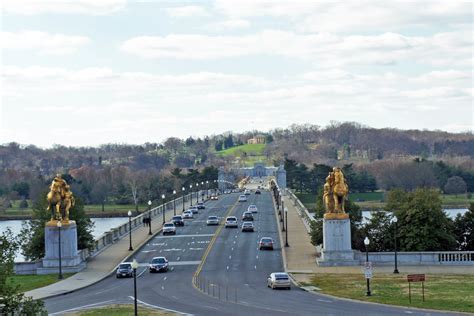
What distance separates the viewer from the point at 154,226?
88.7 metres

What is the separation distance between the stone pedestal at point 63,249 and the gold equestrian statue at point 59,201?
622 millimetres

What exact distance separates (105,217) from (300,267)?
398 feet

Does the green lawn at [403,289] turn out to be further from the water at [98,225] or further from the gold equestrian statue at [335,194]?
the water at [98,225]

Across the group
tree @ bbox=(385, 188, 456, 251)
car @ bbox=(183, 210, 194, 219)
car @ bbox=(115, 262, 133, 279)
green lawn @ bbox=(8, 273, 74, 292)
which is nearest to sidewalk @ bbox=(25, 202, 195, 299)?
green lawn @ bbox=(8, 273, 74, 292)

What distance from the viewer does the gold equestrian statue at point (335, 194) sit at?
185ft

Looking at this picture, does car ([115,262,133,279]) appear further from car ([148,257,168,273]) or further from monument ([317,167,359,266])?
monument ([317,167,359,266])

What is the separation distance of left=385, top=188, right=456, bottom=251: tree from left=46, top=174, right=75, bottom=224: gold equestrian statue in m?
21.6

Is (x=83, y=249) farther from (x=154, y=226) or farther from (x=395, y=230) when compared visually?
(x=154, y=226)

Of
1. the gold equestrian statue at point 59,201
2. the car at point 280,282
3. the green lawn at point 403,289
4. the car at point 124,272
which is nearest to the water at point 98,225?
the gold equestrian statue at point 59,201

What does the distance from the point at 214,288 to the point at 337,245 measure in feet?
38.8

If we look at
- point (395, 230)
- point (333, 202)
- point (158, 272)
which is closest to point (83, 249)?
point (158, 272)

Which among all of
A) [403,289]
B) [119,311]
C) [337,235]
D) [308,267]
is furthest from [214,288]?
[337,235]

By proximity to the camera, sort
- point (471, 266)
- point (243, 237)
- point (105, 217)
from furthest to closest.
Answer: point (105, 217) < point (243, 237) < point (471, 266)

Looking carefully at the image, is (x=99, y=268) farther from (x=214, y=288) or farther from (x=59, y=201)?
(x=214, y=288)
